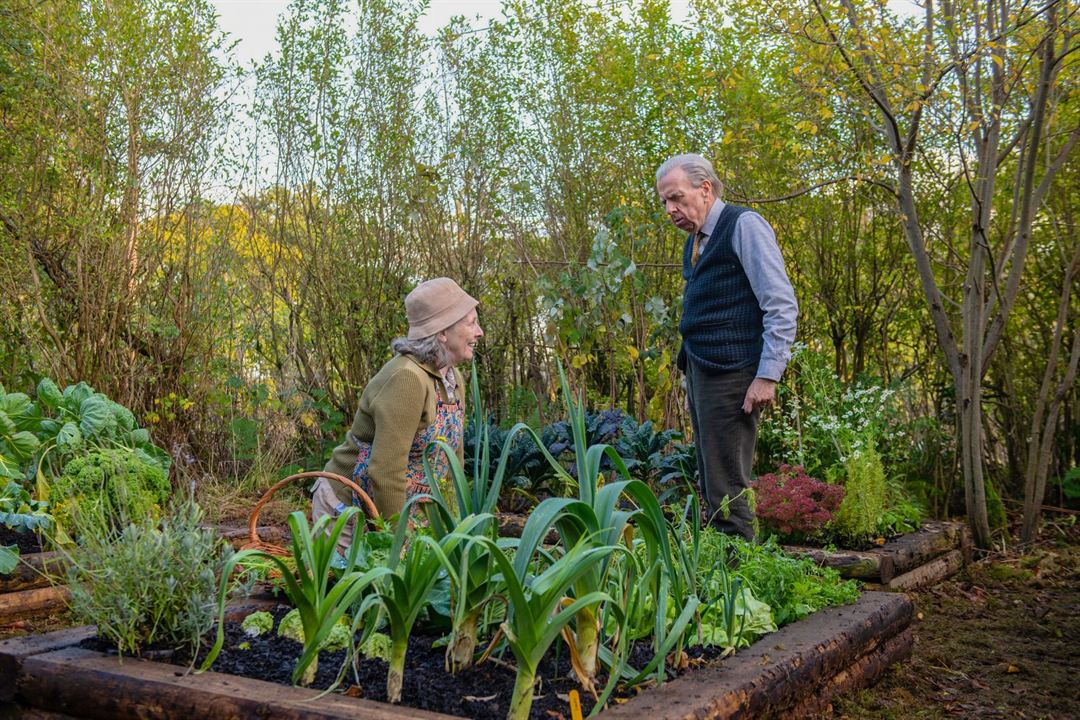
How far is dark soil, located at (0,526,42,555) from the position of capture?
4.38m

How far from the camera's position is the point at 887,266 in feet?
25.0

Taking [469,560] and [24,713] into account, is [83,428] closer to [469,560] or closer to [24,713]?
[24,713]

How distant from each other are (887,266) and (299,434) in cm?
461

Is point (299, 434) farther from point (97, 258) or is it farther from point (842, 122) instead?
point (842, 122)

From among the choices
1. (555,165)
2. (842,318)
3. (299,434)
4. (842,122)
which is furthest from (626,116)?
(299,434)

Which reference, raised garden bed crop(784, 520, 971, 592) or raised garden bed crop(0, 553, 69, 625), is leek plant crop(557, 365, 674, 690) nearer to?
raised garden bed crop(784, 520, 971, 592)

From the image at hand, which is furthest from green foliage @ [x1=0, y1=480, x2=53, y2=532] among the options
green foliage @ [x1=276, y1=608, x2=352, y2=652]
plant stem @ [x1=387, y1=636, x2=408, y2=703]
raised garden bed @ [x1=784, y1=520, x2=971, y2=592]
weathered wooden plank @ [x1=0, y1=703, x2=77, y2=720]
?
raised garden bed @ [x1=784, y1=520, x2=971, y2=592]

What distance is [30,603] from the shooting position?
13.2 feet

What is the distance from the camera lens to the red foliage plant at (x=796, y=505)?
4934 millimetres

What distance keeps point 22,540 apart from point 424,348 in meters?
2.21

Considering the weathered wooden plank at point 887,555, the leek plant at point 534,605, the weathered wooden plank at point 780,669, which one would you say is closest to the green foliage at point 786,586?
the weathered wooden plank at point 780,669

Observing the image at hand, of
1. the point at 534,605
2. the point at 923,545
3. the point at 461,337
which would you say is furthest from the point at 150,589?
the point at 923,545

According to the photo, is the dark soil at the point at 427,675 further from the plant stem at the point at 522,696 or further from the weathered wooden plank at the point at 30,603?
the weathered wooden plank at the point at 30,603

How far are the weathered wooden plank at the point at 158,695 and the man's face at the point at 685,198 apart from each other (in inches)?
97.9
